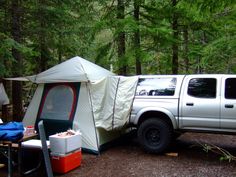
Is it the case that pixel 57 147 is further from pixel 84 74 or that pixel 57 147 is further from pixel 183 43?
pixel 183 43

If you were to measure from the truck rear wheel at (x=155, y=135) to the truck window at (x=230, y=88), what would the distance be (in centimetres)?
153

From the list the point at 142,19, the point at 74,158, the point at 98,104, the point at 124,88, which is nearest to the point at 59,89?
the point at 98,104

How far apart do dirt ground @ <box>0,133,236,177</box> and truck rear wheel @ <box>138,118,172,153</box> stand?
0.21 metres

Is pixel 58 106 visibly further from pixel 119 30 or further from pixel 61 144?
pixel 119 30

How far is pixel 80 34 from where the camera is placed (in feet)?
36.8

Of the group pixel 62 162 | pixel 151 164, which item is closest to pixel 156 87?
pixel 151 164

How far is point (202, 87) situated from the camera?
7.32 m

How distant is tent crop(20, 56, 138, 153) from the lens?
775 centimetres

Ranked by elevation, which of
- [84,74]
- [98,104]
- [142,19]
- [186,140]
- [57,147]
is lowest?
[186,140]

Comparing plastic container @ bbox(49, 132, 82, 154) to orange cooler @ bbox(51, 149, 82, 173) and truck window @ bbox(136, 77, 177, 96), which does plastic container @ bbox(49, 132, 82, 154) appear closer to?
orange cooler @ bbox(51, 149, 82, 173)

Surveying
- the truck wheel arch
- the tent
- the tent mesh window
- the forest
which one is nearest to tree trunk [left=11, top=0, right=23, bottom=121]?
the forest

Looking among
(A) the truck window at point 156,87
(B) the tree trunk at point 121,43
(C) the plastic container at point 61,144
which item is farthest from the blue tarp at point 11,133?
(B) the tree trunk at point 121,43

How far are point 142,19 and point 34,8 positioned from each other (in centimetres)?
409

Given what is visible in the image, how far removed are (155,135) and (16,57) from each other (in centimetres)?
491
